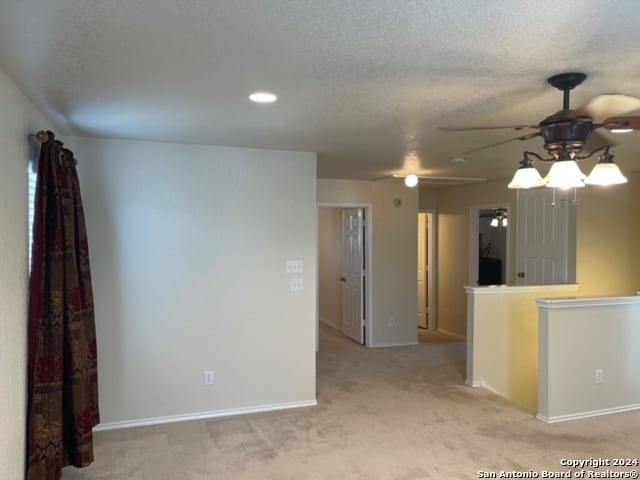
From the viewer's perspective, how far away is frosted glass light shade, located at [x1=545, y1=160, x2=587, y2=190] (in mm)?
2211

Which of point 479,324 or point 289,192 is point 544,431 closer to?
point 479,324

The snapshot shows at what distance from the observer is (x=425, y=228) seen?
836 centimetres

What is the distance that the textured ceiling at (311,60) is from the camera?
1.64m

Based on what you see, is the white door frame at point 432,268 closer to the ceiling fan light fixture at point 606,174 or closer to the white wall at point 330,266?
the white wall at point 330,266

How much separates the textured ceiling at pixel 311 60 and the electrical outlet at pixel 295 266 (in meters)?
1.31

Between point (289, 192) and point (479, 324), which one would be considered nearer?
point (289, 192)

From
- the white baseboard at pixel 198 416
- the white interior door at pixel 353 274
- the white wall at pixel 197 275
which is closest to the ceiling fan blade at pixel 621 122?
the white wall at pixel 197 275

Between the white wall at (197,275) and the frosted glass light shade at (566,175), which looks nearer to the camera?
the frosted glass light shade at (566,175)

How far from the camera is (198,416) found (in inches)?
161

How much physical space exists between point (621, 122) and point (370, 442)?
105 inches

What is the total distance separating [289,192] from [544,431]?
2859mm

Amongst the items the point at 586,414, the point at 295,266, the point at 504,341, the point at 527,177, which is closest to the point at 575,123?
the point at 527,177

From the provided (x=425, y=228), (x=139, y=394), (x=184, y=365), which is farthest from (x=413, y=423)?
(x=425, y=228)

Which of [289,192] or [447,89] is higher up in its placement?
[447,89]
